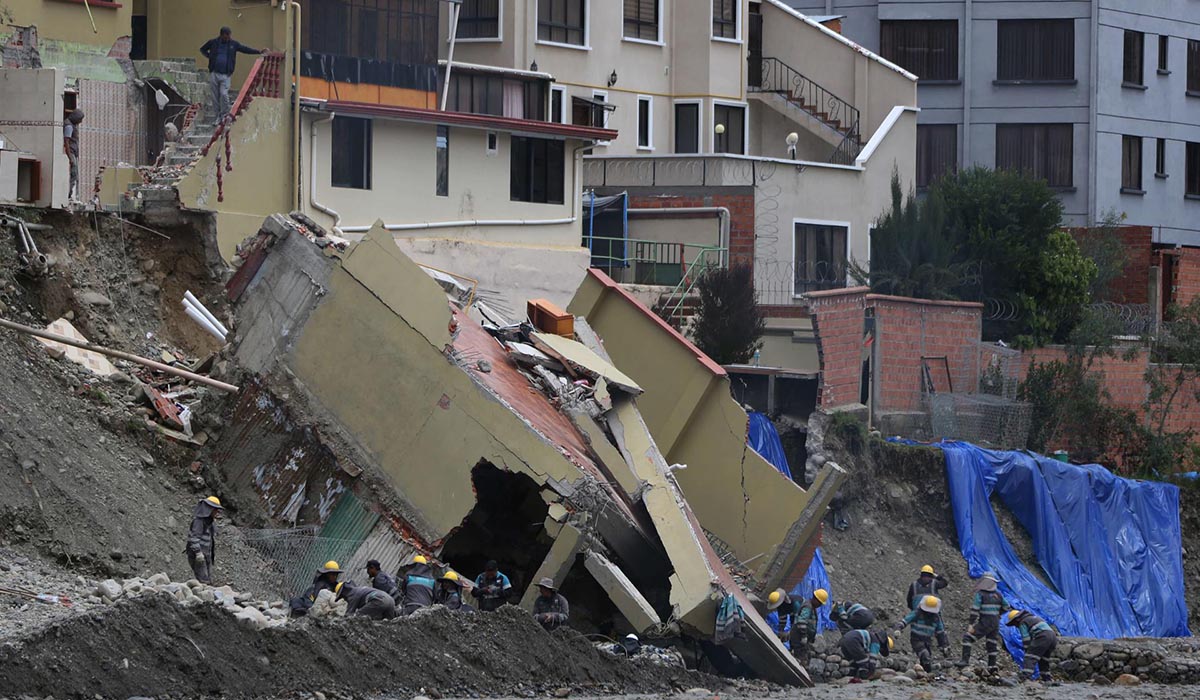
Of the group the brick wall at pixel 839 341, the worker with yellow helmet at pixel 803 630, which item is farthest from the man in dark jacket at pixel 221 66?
the worker with yellow helmet at pixel 803 630

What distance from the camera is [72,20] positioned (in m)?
27.7

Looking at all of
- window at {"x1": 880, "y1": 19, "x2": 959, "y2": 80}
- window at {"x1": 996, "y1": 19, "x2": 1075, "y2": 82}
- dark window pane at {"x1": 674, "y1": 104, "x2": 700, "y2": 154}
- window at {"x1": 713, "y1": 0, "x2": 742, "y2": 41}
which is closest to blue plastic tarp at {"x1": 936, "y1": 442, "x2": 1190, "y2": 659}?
dark window pane at {"x1": 674, "y1": 104, "x2": 700, "y2": 154}

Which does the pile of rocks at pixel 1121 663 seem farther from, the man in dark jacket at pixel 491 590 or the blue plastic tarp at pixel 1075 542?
the man in dark jacket at pixel 491 590

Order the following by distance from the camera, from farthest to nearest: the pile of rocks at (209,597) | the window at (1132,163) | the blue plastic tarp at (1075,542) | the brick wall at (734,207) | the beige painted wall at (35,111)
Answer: the window at (1132,163), the brick wall at (734,207), the blue plastic tarp at (1075,542), the beige painted wall at (35,111), the pile of rocks at (209,597)

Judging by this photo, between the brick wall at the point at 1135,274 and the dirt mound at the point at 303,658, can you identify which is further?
the brick wall at the point at 1135,274

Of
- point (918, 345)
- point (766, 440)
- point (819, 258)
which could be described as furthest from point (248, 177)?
point (819, 258)

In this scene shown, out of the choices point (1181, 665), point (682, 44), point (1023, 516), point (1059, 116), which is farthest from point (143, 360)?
point (1059, 116)

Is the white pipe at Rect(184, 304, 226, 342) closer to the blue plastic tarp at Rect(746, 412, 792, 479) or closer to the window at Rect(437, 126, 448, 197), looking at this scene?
the blue plastic tarp at Rect(746, 412, 792, 479)

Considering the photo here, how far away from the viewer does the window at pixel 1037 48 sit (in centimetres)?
4681

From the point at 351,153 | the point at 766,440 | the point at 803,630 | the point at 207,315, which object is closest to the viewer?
the point at 803,630

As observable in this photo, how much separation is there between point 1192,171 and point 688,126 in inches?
600

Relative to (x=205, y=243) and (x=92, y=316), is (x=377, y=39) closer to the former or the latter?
(x=205, y=243)

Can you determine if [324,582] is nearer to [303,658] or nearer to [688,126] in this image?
[303,658]

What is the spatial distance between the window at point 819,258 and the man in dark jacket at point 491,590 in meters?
19.5
